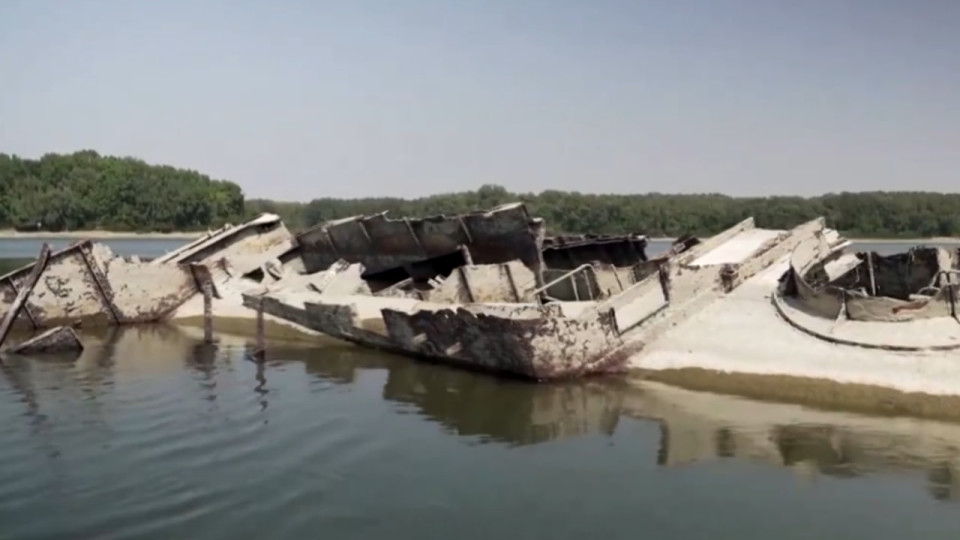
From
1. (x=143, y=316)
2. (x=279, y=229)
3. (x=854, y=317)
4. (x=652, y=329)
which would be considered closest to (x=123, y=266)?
(x=143, y=316)

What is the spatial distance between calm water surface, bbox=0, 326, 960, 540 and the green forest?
4654 centimetres

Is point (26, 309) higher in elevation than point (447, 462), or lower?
higher

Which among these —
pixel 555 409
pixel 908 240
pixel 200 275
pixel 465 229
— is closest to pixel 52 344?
pixel 200 275

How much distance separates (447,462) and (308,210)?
8317 cm

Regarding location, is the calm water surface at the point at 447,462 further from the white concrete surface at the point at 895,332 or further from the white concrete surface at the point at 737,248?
the white concrete surface at the point at 737,248

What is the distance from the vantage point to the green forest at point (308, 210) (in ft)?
183

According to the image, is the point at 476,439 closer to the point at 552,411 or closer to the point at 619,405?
the point at 552,411

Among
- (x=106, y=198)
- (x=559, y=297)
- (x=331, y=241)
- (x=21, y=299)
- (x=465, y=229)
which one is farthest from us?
(x=106, y=198)

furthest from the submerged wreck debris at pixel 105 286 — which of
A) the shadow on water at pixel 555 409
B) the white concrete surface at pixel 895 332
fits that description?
the white concrete surface at pixel 895 332

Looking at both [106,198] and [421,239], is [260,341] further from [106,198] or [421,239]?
[106,198]

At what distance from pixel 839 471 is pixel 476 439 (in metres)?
3.11

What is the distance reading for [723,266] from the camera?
42.2 feet

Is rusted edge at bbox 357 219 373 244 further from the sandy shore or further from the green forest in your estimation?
the sandy shore

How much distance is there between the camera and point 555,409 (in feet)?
31.5
